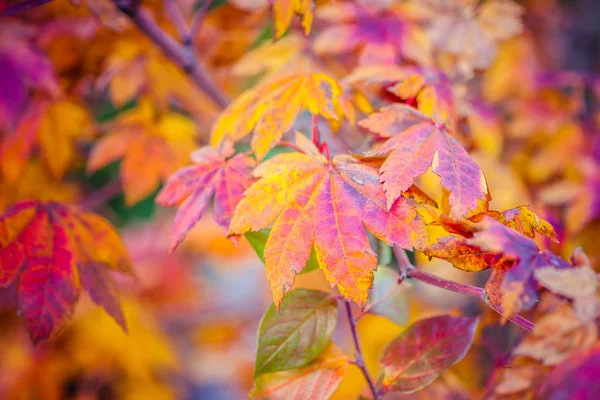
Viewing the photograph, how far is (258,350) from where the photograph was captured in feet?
1.89

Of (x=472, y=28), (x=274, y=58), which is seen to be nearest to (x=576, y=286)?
(x=472, y=28)

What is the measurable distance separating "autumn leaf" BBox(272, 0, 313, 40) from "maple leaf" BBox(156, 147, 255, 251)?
208 mm

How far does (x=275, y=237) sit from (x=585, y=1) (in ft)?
5.49

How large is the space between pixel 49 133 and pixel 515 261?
3.36ft

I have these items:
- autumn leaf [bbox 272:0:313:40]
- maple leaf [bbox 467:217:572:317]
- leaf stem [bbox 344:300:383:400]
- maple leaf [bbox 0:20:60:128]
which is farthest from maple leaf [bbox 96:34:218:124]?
maple leaf [bbox 467:217:572:317]

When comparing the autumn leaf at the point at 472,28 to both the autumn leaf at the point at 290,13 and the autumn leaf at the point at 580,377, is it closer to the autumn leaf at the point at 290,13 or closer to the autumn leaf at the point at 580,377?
the autumn leaf at the point at 290,13

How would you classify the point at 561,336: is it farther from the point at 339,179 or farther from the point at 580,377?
the point at 339,179

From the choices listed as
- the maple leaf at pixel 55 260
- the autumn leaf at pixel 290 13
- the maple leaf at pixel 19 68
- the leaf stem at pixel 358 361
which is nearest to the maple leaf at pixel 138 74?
the maple leaf at pixel 19 68

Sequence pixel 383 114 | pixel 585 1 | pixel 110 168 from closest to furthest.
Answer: pixel 383 114
pixel 585 1
pixel 110 168

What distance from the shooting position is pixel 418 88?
2.33 feet

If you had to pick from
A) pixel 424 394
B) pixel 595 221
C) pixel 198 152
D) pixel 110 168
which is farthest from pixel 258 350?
pixel 110 168

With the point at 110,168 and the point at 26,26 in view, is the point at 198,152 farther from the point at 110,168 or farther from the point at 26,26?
the point at 110,168

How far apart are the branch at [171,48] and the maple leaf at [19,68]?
0.23 m

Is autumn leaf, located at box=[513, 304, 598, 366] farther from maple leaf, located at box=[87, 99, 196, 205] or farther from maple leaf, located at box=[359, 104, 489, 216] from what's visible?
maple leaf, located at box=[87, 99, 196, 205]
